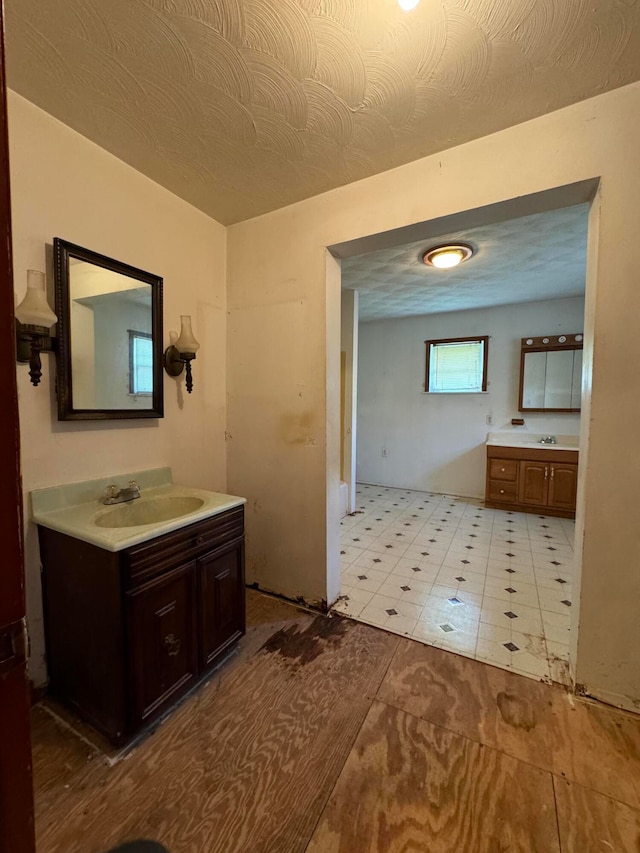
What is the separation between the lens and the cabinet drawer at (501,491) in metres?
4.16

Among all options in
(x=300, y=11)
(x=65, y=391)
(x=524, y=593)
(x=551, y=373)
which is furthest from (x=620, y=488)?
(x=551, y=373)

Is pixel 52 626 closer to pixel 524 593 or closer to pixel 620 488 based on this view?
pixel 620 488

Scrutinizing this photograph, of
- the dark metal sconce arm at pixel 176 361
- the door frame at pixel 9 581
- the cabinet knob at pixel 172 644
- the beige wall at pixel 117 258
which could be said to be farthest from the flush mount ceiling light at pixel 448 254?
the cabinet knob at pixel 172 644

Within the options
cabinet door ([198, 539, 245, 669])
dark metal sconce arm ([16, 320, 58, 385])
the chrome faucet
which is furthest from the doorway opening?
dark metal sconce arm ([16, 320, 58, 385])

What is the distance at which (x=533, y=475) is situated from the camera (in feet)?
13.2

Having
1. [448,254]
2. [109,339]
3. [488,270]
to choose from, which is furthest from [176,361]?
[488,270]

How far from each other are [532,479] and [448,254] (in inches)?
111

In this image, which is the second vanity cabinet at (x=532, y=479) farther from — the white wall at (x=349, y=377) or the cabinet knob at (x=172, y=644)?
the cabinet knob at (x=172, y=644)

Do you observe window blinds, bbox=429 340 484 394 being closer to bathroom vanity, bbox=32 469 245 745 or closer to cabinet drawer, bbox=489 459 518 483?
cabinet drawer, bbox=489 459 518 483

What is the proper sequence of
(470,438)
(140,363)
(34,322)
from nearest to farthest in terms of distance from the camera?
(34,322) → (140,363) → (470,438)

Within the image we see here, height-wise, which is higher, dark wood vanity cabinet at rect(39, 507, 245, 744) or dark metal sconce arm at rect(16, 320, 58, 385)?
dark metal sconce arm at rect(16, 320, 58, 385)

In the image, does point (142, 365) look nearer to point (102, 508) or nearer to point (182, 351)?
point (182, 351)

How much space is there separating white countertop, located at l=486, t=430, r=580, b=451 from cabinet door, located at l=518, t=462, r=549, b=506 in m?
0.22

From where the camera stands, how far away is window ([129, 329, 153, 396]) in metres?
1.84
